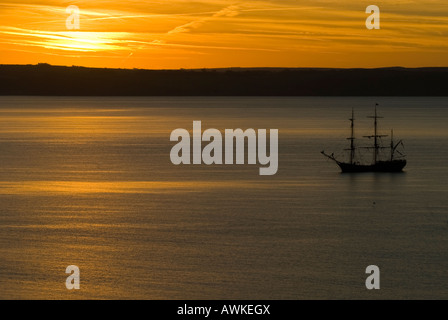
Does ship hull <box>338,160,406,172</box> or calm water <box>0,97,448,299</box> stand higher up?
ship hull <box>338,160,406,172</box>

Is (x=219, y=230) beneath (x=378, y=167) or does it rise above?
beneath

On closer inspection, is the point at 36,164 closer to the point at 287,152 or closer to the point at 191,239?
the point at 287,152

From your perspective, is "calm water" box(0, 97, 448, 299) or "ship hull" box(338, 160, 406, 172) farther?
"ship hull" box(338, 160, 406, 172)

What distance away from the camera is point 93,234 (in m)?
56.0

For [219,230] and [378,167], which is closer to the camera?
[219,230]

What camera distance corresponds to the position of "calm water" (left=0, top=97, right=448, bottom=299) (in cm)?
4400

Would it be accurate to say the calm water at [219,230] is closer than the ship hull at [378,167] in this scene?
Yes

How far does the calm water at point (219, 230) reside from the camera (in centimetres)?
4400

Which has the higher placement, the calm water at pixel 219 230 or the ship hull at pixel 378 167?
the ship hull at pixel 378 167

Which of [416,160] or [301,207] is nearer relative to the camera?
[301,207]

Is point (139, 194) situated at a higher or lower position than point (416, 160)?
lower

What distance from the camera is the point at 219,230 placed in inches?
2256

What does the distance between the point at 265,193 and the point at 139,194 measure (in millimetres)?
10447
